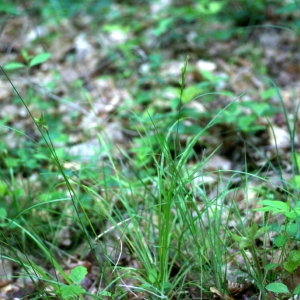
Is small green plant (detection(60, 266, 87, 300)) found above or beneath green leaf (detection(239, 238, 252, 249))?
beneath

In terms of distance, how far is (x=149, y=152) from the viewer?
194cm

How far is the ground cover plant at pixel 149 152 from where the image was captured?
1.37 metres

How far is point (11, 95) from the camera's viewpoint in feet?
10.9

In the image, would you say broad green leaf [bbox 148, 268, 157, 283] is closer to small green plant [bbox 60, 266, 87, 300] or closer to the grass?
the grass

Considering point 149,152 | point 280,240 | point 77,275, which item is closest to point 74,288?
point 77,275

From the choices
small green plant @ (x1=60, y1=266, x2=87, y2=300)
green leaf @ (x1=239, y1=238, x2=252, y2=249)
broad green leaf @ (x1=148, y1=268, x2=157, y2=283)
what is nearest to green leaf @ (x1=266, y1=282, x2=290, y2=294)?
green leaf @ (x1=239, y1=238, x2=252, y2=249)

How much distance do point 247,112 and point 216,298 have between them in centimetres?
162

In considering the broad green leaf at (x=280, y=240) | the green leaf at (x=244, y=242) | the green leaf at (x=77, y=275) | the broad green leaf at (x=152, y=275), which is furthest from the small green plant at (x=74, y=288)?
the broad green leaf at (x=280, y=240)

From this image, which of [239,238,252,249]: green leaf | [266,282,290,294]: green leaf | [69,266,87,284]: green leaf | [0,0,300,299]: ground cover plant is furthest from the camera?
[0,0,300,299]: ground cover plant

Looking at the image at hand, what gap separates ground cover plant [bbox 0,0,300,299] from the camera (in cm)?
137

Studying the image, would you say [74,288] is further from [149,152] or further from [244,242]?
[149,152]

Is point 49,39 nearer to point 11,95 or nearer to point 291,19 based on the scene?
point 11,95

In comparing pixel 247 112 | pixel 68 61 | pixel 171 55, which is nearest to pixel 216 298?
pixel 247 112

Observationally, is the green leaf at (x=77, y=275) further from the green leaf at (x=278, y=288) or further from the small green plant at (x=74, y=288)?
the green leaf at (x=278, y=288)
